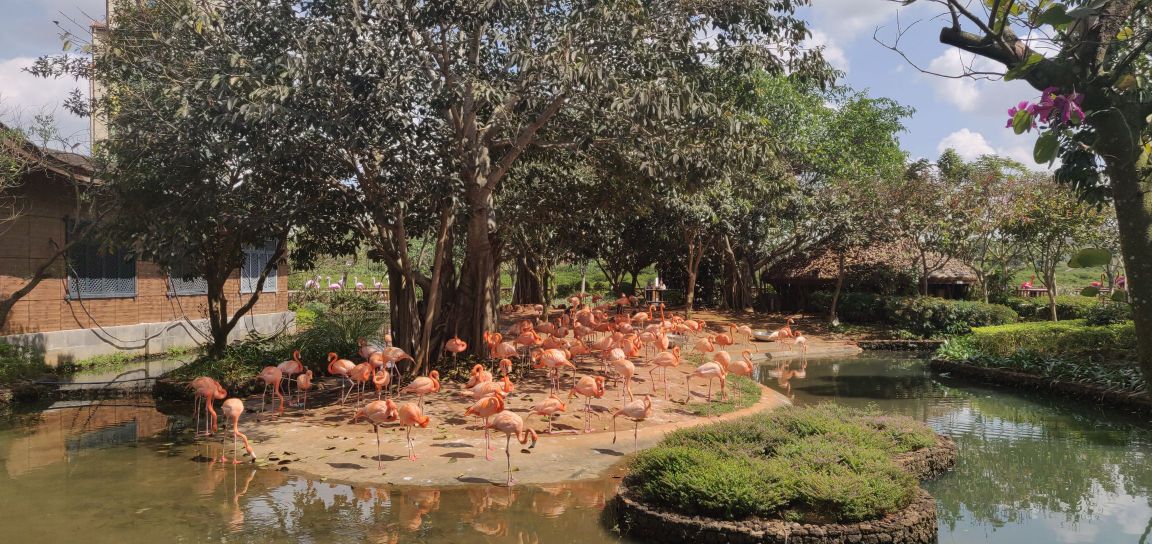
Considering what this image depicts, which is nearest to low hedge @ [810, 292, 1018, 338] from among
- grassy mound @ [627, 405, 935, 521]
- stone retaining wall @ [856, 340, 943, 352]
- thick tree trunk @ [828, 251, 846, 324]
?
A: stone retaining wall @ [856, 340, 943, 352]

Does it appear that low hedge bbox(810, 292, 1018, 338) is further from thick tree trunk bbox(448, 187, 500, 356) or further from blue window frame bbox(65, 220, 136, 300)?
blue window frame bbox(65, 220, 136, 300)

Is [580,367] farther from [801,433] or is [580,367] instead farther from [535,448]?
[801,433]

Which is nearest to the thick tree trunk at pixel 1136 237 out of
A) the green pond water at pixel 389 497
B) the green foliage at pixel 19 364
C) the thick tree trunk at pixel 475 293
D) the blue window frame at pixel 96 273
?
the green pond water at pixel 389 497

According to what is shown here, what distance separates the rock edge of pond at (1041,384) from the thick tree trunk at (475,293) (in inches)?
443

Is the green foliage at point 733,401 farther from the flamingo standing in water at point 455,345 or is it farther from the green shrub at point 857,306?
the green shrub at point 857,306

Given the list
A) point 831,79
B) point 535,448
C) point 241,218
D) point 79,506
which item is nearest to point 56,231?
point 241,218

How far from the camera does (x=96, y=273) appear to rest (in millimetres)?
19062

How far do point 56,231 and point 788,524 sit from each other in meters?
18.9

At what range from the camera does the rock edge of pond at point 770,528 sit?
6543mm

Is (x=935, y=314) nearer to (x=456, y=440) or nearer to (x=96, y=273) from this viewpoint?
(x=456, y=440)

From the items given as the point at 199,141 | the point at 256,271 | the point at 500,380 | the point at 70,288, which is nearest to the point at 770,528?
the point at 500,380

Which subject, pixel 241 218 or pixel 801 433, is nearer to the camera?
pixel 801 433

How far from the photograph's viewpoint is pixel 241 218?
482 inches

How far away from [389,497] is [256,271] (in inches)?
771
